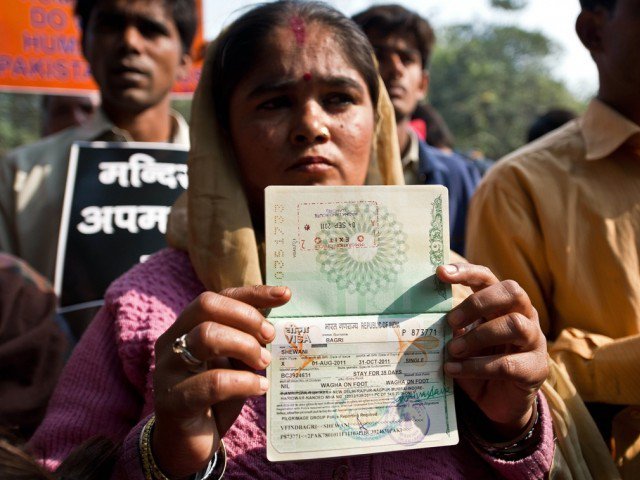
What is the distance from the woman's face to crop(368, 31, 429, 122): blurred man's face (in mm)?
2380

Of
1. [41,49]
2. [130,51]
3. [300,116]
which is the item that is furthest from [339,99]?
[41,49]

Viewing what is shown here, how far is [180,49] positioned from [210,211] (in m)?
2.00

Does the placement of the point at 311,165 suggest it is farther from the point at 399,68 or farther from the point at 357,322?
the point at 399,68

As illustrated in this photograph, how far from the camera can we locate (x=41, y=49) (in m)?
4.20

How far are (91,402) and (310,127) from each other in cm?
92

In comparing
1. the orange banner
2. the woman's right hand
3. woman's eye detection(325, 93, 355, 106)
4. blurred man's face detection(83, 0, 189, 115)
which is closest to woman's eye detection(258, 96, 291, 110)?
woman's eye detection(325, 93, 355, 106)

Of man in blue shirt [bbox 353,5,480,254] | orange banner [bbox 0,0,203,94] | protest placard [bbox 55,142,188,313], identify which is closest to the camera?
protest placard [bbox 55,142,188,313]

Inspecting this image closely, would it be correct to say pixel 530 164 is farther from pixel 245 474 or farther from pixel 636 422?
pixel 245 474

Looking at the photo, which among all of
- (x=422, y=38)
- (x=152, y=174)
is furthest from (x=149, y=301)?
(x=422, y=38)

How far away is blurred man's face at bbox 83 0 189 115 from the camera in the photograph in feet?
10.4

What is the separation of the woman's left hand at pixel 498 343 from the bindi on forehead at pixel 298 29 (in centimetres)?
79

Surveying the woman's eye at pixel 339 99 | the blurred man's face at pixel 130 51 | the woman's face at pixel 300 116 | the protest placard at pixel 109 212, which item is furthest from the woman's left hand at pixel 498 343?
the blurred man's face at pixel 130 51

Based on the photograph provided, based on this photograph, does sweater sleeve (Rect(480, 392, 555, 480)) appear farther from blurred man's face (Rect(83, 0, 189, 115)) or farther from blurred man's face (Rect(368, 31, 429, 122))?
blurred man's face (Rect(368, 31, 429, 122))

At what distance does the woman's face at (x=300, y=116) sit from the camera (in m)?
1.74
